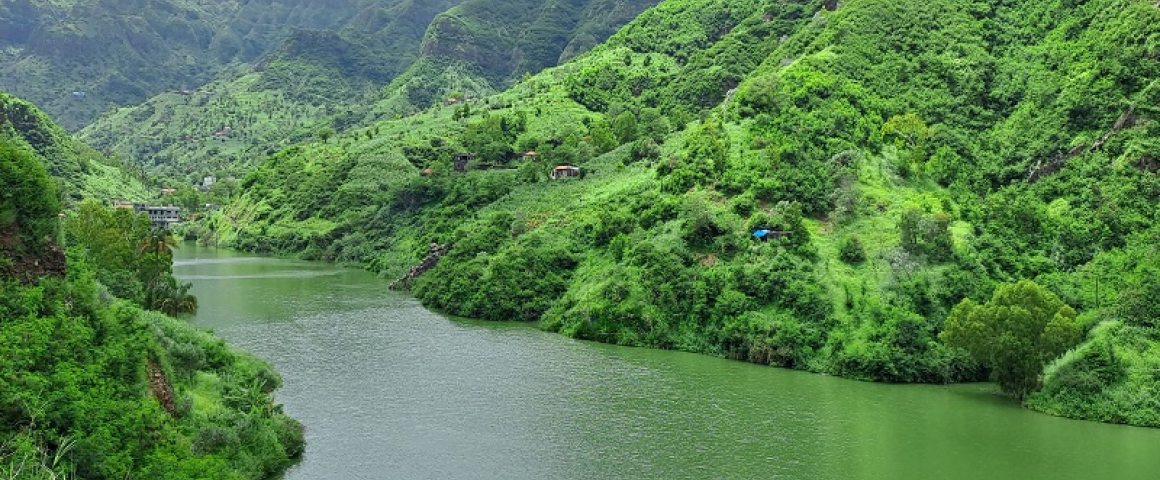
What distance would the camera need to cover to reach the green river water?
47.4 m

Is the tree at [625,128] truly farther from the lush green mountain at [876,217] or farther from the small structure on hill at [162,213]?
the small structure on hill at [162,213]

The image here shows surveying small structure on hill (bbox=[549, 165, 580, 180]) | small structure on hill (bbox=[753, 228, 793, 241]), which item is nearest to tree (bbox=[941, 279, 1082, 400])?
small structure on hill (bbox=[753, 228, 793, 241])

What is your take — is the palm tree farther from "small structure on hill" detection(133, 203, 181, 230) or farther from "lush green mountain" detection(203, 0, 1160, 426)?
"small structure on hill" detection(133, 203, 181, 230)

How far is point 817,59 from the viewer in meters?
112

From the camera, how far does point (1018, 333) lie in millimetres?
58781

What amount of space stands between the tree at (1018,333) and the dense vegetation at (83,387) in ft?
139

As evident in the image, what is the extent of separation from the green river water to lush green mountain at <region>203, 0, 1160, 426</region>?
12.3ft

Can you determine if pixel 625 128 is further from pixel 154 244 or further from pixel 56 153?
pixel 56 153

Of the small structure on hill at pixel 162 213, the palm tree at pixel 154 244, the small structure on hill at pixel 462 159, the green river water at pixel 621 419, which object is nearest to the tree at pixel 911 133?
the green river water at pixel 621 419

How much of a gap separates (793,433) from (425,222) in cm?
8545

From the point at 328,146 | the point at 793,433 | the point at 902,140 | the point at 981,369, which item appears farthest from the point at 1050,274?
the point at 328,146

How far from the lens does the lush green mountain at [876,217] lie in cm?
6700

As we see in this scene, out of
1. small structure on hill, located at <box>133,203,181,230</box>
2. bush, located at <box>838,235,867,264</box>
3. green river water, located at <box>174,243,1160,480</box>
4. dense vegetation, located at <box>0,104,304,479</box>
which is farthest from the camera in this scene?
small structure on hill, located at <box>133,203,181,230</box>

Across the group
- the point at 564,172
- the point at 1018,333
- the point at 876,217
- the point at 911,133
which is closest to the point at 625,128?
the point at 564,172
